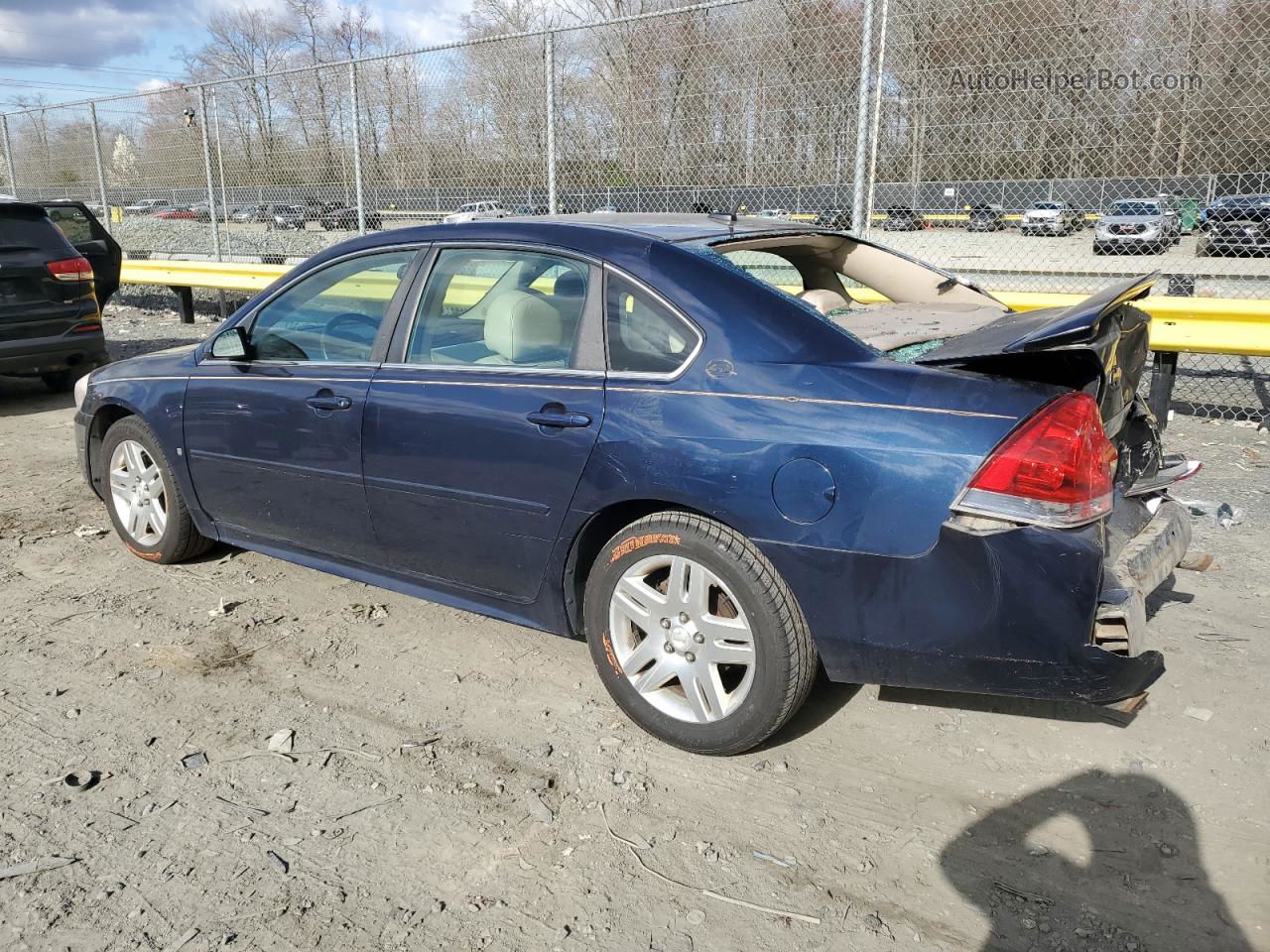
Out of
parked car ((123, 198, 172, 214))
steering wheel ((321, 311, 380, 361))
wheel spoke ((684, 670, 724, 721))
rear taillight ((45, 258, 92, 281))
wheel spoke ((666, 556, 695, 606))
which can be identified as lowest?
wheel spoke ((684, 670, 724, 721))

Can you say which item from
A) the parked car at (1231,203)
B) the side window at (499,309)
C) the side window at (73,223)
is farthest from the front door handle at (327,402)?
the side window at (73,223)

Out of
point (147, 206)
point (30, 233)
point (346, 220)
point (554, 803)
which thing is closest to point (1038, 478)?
point (554, 803)

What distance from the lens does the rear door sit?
10.3 metres

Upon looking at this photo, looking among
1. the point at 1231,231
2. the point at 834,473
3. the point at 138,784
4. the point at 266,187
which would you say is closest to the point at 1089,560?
the point at 834,473

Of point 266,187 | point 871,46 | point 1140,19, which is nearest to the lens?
point 1140,19

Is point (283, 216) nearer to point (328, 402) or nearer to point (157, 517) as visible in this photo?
point (157, 517)

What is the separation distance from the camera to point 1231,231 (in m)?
7.30

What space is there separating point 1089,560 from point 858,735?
105cm

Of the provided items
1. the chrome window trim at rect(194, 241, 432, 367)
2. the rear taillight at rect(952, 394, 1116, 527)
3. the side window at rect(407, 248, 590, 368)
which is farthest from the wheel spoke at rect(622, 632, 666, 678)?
the chrome window trim at rect(194, 241, 432, 367)

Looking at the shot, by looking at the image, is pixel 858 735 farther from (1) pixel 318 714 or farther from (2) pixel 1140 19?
(2) pixel 1140 19

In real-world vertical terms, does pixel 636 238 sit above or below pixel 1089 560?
above

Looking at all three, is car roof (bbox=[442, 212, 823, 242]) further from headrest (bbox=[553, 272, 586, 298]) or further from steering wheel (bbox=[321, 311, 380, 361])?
steering wheel (bbox=[321, 311, 380, 361])

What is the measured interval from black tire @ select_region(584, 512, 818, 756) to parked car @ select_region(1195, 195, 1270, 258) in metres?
5.96

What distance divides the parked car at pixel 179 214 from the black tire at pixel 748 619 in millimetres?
12387
